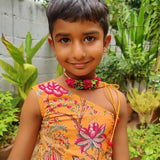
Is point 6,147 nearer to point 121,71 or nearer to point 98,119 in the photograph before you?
point 98,119

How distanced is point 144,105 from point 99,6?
252 cm

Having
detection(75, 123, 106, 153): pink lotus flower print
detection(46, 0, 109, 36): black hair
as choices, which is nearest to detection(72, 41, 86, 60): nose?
detection(46, 0, 109, 36): black hair

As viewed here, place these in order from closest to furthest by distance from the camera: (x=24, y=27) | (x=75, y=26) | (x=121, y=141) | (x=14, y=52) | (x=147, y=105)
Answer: (x=75, y=26)
(x=121, y=141)
(x=14, y=52)
(x=147, y=105)
(x=24, y=27)

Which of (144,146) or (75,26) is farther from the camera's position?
(144,146)

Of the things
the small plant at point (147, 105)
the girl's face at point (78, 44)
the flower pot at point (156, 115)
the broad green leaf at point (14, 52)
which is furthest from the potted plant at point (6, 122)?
the flower pot at point (156, 115)

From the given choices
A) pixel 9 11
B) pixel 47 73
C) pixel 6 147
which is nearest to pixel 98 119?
pixel 6 147

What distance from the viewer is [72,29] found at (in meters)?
0.80

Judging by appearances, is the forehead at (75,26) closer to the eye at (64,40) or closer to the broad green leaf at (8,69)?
the eye at (64,40)

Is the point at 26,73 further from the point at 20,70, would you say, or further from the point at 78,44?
the point at 78,44

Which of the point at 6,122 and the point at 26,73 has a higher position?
the point at 26,73

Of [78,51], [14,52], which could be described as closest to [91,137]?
[78,51]

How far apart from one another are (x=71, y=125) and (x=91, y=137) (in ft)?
0.40

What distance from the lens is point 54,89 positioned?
0.93 m

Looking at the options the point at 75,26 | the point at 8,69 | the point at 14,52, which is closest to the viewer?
the point at 75,26
